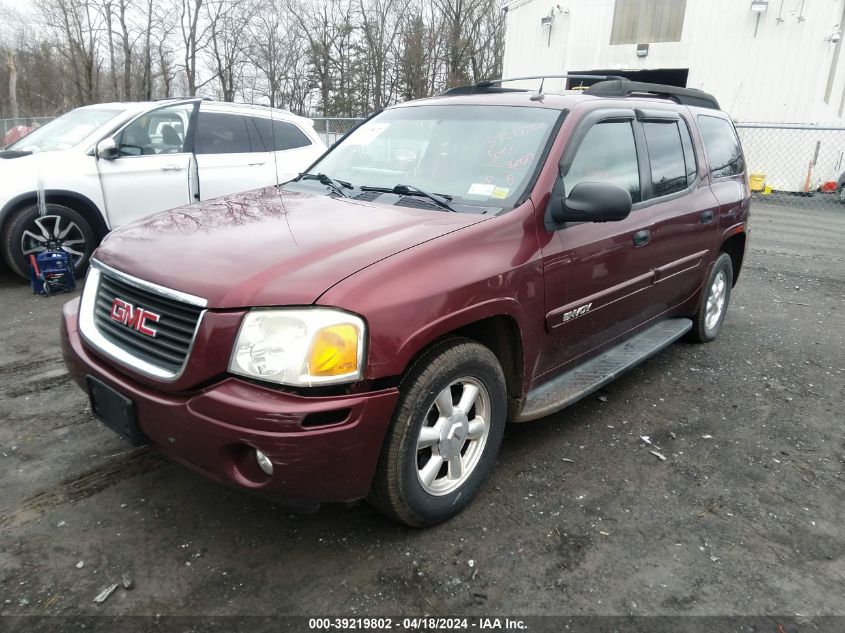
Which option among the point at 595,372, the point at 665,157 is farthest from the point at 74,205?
the point at 665,157

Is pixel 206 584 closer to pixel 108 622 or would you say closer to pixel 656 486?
pixel 108 622

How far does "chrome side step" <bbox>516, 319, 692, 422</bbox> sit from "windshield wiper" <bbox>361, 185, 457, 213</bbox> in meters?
1.04

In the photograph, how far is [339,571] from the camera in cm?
244

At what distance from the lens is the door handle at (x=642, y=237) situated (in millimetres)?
3576

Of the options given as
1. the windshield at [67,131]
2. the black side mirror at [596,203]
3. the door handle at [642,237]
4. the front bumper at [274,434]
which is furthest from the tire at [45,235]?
the door handle at [642,237]

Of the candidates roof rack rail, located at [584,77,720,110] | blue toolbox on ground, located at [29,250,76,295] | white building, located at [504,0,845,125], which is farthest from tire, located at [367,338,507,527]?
white building, located at [504,0,845,125]

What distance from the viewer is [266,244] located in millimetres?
2529

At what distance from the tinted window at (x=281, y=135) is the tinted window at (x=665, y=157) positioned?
4626 millimetres

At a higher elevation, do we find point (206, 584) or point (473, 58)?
point (473, 58)

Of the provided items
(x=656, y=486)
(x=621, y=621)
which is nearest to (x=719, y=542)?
(x=656, y=486)

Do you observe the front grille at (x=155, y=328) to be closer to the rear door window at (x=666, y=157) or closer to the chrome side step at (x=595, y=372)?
the chrome side step at (x=595, y=372)

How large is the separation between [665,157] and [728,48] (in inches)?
671

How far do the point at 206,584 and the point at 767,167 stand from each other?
19.3 m

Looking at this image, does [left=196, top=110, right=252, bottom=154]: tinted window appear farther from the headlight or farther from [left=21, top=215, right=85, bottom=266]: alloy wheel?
the headlight
